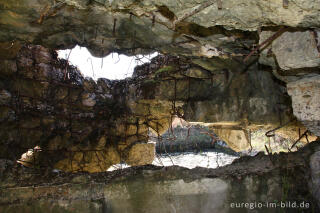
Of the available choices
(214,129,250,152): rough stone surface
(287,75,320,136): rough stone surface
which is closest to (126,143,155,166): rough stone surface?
(214,129,250,152): rough stone surface

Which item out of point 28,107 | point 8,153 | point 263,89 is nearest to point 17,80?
point 28,107

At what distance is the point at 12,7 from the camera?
228 cm

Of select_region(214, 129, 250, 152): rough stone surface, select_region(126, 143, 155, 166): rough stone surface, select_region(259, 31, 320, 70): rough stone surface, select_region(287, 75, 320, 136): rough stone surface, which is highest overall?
select_region(259, 31, 320, 70): rough stone surface

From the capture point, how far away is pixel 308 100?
211 cm

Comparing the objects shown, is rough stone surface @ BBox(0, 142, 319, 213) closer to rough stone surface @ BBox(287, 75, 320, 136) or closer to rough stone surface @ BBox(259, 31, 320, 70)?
rough stone surface @ BBox(287, 75, 320, 136)

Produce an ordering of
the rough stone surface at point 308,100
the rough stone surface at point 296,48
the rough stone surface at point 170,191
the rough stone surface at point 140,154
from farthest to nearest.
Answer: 1. the rough stone surface at point 140,154
2. the rough stone surface at point 170,191
3. the rough stone surface at point 308,100
4. the rough stone surface at point 296,48

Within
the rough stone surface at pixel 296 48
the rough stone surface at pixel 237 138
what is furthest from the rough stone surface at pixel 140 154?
the rough stone surface at pixel 296 48

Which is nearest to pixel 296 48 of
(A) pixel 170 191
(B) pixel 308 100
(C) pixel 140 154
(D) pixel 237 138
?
(B) pixel 308 100

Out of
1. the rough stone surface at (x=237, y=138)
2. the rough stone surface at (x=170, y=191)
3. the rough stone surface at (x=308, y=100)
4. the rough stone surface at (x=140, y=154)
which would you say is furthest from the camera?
the rough stone surface at (x=140, y=154)

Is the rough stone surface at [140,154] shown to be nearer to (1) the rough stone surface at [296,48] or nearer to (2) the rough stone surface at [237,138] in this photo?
(2) the rough stone surface at [237,138]

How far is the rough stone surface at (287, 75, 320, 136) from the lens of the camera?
2.05 m

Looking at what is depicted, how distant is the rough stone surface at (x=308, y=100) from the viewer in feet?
6.74

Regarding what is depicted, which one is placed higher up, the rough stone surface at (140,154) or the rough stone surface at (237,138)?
the rough stone surface at (237,138)

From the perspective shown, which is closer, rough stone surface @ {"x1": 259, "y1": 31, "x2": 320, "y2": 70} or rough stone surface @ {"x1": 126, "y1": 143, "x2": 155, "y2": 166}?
rough stone surface @ {"x1": 259, "y1": 31, "x2": 320, "y2": 70}
